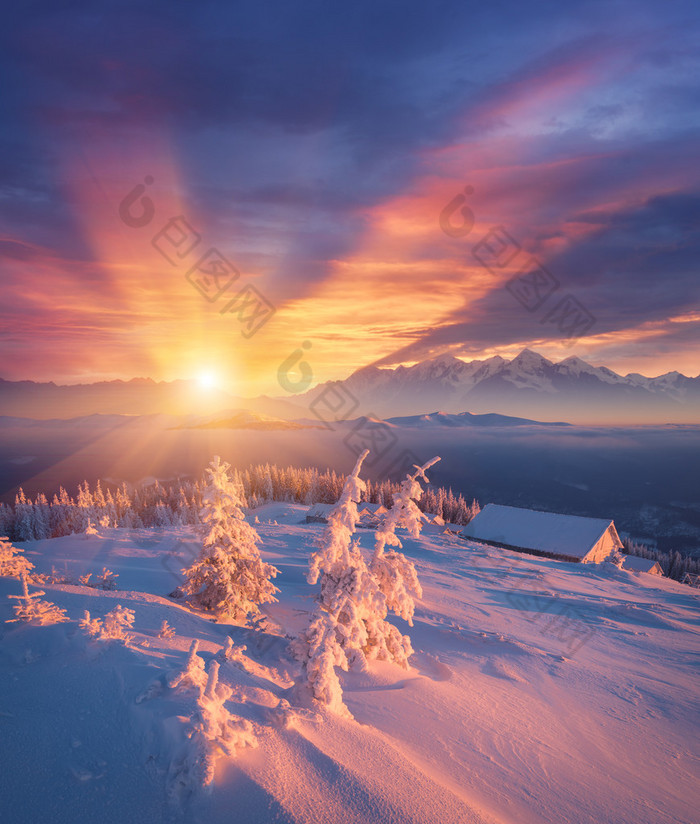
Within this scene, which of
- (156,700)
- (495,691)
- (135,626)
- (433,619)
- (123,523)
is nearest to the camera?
(156,700)

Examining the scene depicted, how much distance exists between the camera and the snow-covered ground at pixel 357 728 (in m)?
4.67

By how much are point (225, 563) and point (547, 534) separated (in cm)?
4106

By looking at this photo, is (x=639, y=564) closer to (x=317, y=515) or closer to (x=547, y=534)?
(x=547, y=534)

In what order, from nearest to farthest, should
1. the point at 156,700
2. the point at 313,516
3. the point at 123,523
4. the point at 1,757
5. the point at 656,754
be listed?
the point at 1,757 < the point at 156,700 < the point at 656,754 < the point at 313,516 < the point at 123,523

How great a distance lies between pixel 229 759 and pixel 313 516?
179 feet

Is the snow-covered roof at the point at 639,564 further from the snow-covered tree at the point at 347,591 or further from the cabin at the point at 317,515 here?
the snow-covered tree at the point at 347,591

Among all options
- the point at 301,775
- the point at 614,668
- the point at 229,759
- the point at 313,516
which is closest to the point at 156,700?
the point at 229,759

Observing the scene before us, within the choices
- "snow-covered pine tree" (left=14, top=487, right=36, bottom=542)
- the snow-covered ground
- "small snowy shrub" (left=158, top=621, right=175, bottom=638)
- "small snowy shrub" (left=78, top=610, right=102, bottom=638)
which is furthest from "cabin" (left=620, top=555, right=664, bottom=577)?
"snow-covered pine tree" (left=14, top=487, right=36, bottom=542)

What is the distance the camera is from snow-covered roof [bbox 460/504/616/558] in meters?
41.8

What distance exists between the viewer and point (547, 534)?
1742 inches

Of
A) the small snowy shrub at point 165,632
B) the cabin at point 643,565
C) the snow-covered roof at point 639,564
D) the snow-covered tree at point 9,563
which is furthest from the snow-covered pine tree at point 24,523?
the cabin at point 643,565

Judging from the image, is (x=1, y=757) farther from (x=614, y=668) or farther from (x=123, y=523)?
(x=123, y=523)

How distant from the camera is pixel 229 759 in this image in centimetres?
505

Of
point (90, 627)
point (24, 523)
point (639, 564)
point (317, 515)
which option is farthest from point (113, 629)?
point (24, 523)
